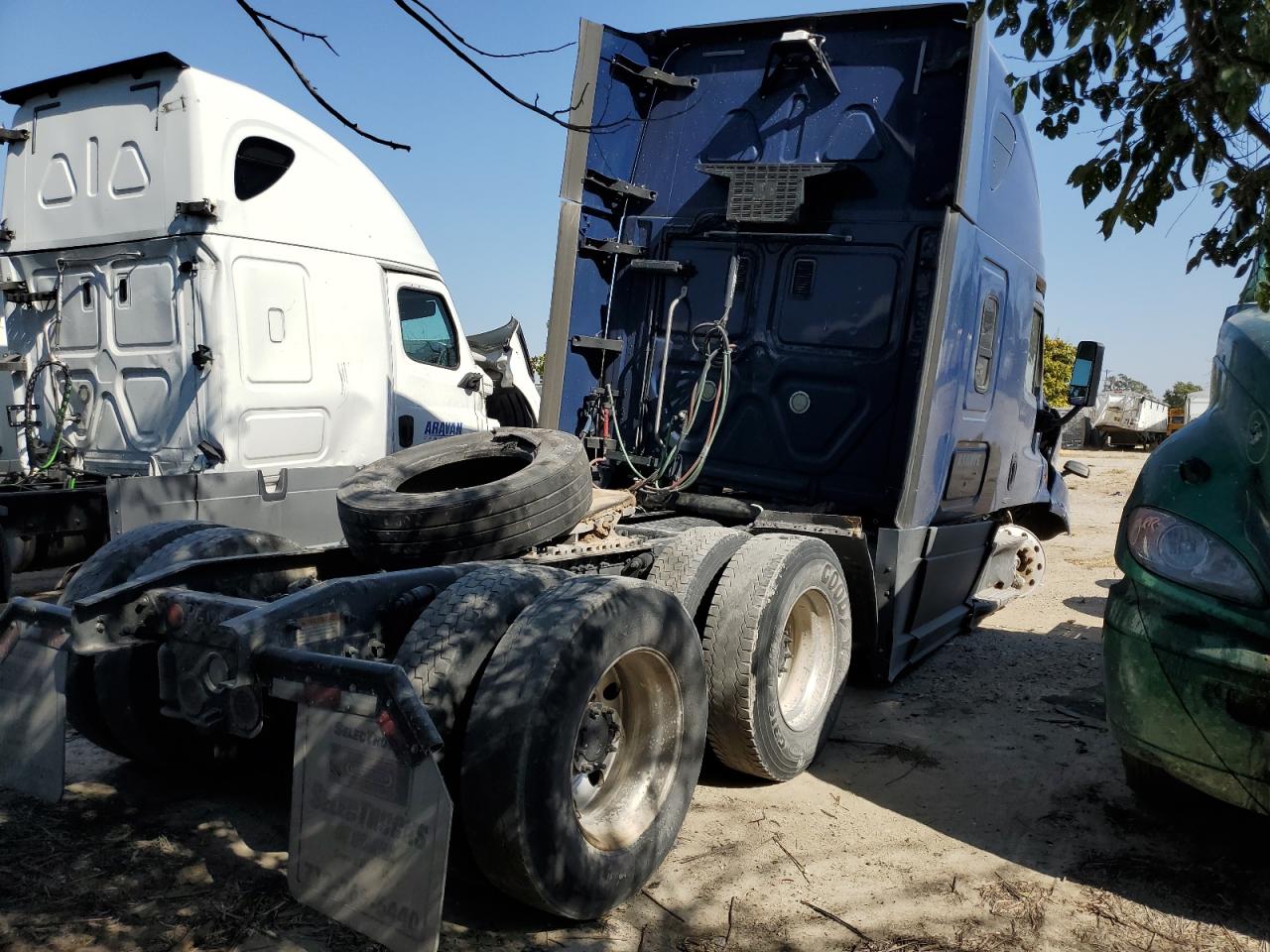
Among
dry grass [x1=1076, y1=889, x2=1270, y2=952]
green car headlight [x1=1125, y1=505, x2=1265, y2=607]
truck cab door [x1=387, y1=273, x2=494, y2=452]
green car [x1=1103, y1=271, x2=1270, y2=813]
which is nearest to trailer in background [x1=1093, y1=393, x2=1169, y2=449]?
truck cab door [x1=387, y1=273, x2=494, y2=452]

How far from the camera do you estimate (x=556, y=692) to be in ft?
9.21

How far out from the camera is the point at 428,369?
814cm

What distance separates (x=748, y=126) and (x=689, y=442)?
2.01 m

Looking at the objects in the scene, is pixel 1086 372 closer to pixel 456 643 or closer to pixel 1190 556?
pixel 1190 556

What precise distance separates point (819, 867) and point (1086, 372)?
15.3ft

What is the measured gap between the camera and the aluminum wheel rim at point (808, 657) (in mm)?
4633

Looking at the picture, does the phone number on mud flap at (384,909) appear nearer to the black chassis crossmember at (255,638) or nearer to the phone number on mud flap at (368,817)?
the phone number on mud flap at (368,817)

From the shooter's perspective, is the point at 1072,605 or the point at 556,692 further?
the point at 1072,605

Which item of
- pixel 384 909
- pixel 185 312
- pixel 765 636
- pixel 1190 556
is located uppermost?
pixel 185 312

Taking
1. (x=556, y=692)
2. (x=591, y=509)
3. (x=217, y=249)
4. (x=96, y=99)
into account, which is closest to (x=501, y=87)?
(x=591, y=509)

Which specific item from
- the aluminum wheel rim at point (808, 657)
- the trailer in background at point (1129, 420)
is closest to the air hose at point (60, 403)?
the aluminum wheel rim at point (808, 657)

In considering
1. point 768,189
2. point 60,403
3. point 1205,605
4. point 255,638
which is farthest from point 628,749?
point 60,403

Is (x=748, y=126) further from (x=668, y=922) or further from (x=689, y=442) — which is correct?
(x=668, y=922)

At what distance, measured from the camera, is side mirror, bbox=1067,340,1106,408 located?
682cm
